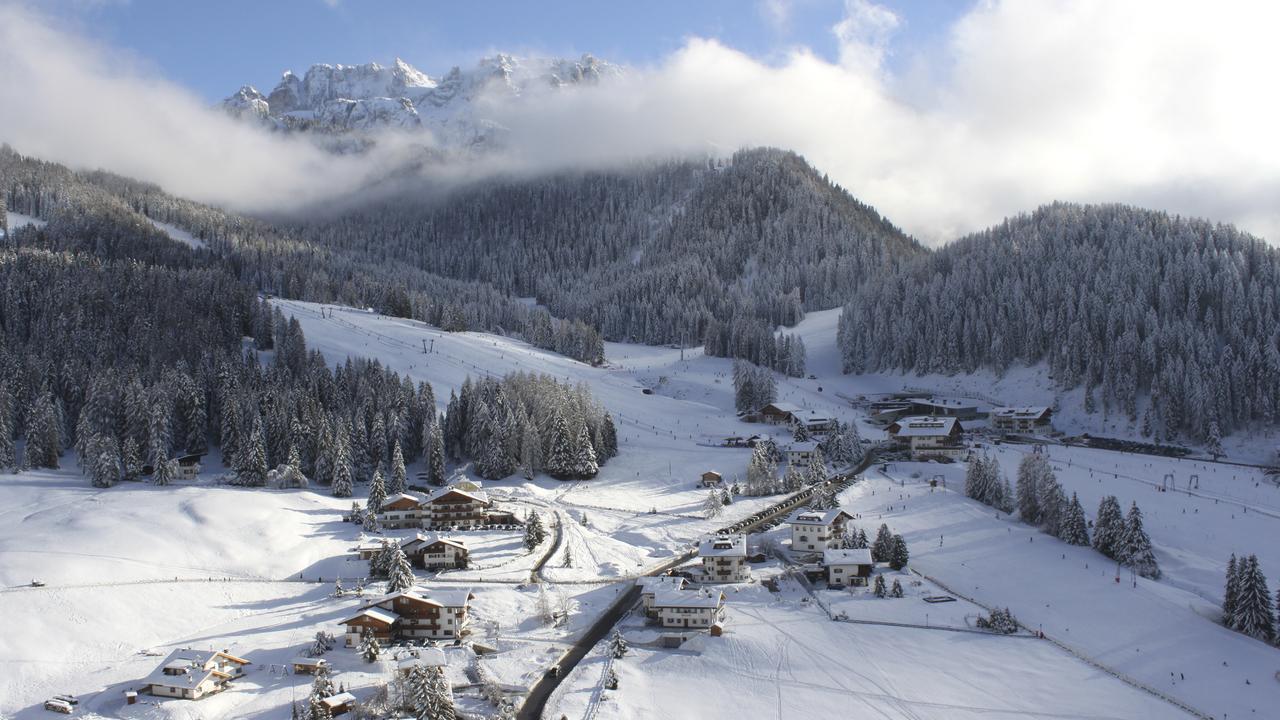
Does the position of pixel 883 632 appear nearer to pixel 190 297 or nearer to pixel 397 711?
pixel 397 711

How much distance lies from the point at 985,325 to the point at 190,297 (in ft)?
346

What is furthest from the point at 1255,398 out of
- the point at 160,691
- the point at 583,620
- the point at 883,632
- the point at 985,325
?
the point at 160,691

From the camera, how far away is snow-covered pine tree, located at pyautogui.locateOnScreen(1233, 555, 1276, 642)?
47.0 meters

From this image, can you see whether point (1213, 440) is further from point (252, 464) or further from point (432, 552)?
point (252, 464)

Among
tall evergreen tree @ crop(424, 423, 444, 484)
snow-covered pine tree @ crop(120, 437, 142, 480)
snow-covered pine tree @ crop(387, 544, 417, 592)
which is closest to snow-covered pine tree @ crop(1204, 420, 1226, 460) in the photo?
tall evergreen tree @ crop(424, 423, 444, 484)

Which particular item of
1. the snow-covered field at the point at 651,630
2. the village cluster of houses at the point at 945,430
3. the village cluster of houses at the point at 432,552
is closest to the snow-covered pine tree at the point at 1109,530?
the snow-covered field at the point at 651,630

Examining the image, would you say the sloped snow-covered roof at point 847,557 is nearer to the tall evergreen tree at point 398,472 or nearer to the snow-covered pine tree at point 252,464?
the tall evergreen tree at point 398,472

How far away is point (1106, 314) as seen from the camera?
389 ft

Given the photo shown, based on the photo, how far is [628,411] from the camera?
109438 millimetres

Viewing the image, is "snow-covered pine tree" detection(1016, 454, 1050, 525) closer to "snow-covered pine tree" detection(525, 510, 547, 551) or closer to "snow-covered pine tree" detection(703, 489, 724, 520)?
"snow-covered pine tree" detection(703, 489, 724, 520)

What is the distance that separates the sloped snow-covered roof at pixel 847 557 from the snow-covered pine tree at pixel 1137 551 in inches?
642

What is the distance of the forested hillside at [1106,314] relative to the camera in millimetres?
100500

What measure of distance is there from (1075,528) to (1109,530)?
2.48 metres

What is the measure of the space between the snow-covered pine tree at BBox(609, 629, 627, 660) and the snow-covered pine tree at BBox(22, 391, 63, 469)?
55848 mm
